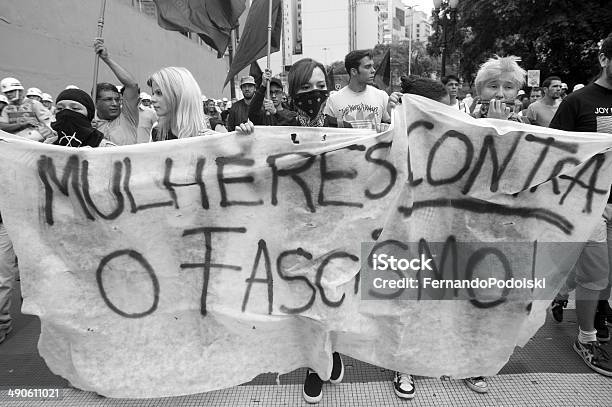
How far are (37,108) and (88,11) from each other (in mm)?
5819

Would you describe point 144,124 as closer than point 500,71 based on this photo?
No

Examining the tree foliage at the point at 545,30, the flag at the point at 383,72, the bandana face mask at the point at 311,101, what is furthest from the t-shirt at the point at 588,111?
the tree foliage at the point at 545,30

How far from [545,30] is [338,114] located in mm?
21020

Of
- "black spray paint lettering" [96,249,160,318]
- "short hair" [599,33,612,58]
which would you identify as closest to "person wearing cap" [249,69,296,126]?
"black spray paint lettering" [96,249,160,318]

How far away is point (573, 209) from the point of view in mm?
2547

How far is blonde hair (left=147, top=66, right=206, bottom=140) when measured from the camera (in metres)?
2.79

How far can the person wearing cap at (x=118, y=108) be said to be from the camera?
11.6ft

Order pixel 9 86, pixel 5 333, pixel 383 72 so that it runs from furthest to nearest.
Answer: pixel 383 72
pixel 9 86
pixel 5 333

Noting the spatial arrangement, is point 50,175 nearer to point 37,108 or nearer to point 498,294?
point 498,294

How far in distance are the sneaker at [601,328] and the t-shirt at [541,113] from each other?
2471mm

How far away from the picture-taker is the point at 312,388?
8.68ft

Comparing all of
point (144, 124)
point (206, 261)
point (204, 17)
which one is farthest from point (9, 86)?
point (206, 261)

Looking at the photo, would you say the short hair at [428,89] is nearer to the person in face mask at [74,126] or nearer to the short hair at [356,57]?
the short hair at [356,57]

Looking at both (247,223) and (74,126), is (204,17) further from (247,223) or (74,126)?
(247,223)
